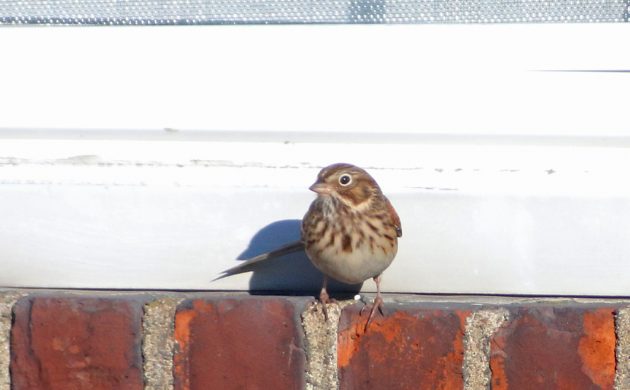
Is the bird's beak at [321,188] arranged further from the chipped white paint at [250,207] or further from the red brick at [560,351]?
the red brick at [560,351]

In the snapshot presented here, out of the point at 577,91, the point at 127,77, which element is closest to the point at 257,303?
the point at 127,77

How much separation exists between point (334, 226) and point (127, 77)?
603mm

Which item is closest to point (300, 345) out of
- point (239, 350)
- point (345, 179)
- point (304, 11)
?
point (239, 350)

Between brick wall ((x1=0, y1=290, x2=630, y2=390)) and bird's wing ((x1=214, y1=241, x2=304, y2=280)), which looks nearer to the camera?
brick wall ((x1=0, y1=290, x2=630, y2=390))

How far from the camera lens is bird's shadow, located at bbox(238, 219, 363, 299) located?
9.02 ft

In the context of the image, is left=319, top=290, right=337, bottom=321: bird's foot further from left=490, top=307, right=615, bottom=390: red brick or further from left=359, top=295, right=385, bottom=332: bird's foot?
left=490, top=307, right=615, bottom=390: red brick

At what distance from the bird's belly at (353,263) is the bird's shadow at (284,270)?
0.06m

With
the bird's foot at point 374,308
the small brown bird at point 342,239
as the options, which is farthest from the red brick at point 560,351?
the small brown bird at point 342,239

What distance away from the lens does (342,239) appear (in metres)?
2.87

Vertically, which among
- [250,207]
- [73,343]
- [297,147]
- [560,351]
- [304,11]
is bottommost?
[560,351]

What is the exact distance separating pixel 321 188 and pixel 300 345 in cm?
41

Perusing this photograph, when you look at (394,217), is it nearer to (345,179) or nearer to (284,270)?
(345,179)

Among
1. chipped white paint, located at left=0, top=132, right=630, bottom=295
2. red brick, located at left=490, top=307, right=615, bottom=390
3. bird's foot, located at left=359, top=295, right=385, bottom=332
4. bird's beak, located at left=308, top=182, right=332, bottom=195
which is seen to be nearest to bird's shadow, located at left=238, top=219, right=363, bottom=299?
chipped white paint, located at left=0, top=132, right=630, bottom=295

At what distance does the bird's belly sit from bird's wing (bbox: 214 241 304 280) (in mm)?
54
